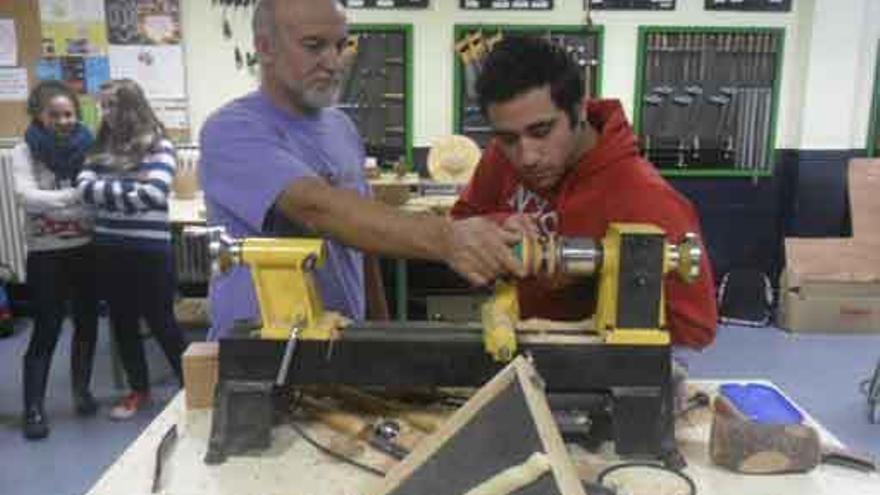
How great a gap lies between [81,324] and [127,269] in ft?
1.21

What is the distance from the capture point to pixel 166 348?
3178 millimetres

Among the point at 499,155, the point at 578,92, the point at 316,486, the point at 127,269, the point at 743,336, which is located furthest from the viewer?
the point at 743,336

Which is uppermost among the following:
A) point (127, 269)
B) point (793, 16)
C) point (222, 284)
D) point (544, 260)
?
point (793, 16)

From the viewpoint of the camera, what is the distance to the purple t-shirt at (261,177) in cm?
133

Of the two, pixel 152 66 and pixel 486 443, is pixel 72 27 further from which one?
pixel 486 443

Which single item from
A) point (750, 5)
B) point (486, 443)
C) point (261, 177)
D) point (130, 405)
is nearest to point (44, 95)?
point (130, 405)

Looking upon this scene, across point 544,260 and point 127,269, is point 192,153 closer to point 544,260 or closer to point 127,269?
point 127,269

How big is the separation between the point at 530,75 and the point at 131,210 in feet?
6.84

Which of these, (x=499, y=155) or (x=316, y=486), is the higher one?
(x=499, y=155)

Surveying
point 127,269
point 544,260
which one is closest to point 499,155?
point 544,260

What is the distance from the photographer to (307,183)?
4.20ft

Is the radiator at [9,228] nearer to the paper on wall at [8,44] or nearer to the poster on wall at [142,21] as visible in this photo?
the paper on wall at [8,44]

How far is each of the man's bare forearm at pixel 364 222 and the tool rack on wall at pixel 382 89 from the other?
10.2 feet

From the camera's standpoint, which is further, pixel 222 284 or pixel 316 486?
pixel 222 284
